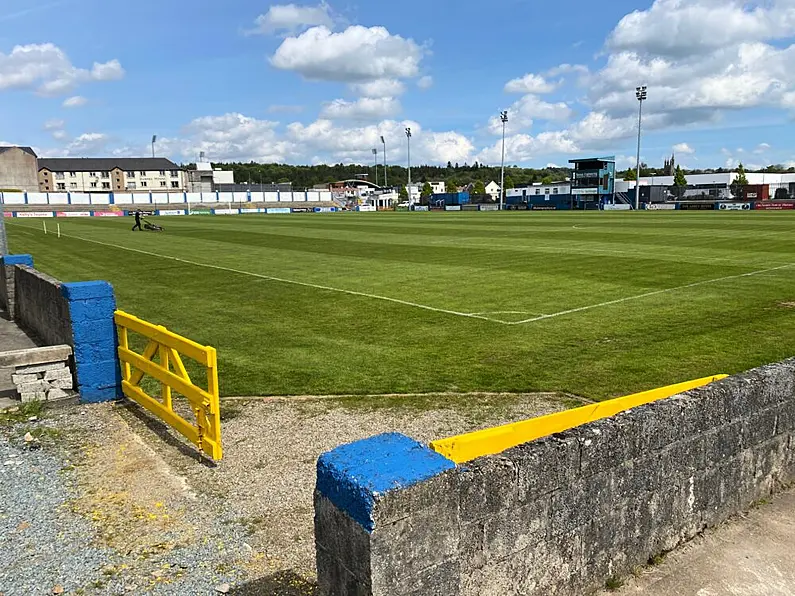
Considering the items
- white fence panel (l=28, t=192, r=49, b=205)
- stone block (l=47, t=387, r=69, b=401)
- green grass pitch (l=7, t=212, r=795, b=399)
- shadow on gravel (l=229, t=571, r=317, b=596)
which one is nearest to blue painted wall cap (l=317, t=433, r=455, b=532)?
shadow on gravel (l=229, t=571, r=317, b=596)

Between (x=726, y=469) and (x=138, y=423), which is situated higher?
(x=726, y=469)

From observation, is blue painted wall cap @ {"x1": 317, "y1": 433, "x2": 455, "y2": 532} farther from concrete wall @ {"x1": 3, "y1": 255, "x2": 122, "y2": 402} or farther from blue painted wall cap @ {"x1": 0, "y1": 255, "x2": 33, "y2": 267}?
blue painted wall cap @ {"x1": 0, "y1": 255, "x2": 33, "y2": 267}

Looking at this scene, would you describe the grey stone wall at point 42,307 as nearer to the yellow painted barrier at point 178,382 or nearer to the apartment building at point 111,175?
the yellow painted barrier at point 178,382

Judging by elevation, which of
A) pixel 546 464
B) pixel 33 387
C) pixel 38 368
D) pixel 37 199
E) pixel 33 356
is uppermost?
pixel 37 199

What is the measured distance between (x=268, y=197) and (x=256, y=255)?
109 m

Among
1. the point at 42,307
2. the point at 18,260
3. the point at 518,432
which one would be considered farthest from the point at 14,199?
the point at 518,432

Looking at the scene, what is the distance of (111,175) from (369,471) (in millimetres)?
175409

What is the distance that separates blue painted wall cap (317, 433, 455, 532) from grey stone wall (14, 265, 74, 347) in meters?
6.69

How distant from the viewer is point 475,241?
3369 centimetres

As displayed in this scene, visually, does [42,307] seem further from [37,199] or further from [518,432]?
[37,199]

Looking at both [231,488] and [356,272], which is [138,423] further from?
[356,272]

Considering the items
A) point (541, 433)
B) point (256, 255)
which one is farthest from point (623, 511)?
point (256, 255)

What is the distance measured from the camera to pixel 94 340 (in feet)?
27.8

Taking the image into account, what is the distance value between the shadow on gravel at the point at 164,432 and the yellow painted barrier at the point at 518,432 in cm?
305
